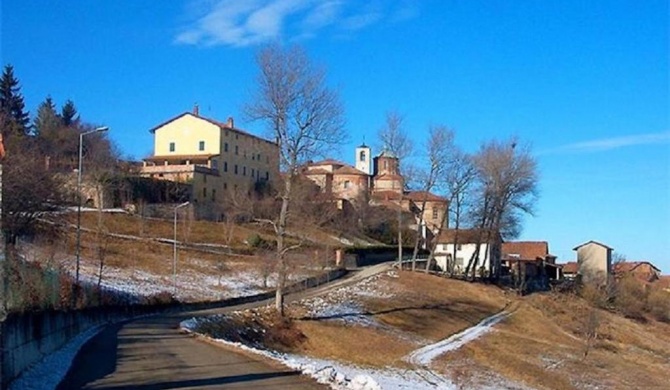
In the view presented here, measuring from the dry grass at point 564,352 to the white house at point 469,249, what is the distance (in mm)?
10199

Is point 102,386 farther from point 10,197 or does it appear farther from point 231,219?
point 231,219

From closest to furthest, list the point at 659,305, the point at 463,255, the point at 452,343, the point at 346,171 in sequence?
1. the point at 452,343
2. the point at 659,305
3. the point at 463,255
4. the point at 346,171

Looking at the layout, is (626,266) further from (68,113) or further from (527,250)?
(68,113)

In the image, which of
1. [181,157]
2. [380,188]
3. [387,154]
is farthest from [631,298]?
[181,157]

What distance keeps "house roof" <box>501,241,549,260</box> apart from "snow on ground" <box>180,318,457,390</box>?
291 ft

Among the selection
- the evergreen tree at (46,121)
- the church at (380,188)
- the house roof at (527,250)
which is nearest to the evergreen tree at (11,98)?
the evergreen tree at (46,121)

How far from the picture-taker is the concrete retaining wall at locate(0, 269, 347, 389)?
1562cm

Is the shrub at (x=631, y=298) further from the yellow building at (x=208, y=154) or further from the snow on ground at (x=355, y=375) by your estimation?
the snow on ground at (x=355, y=375)

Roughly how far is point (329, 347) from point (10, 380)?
1928 cm

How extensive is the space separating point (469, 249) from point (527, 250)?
86.8 ft

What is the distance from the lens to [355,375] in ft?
72.6

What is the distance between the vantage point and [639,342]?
55.2m

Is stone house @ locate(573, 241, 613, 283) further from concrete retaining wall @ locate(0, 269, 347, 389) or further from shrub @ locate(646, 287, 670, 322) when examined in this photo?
concrete retaining wall @ locate(0, 269, 347, 389)

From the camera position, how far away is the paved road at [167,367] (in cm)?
1645
